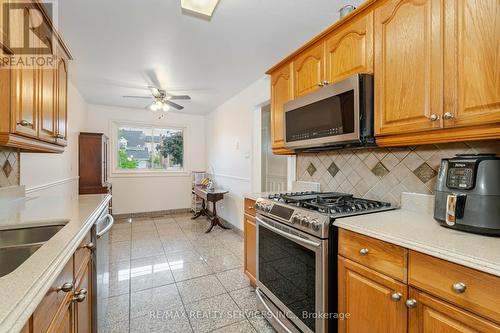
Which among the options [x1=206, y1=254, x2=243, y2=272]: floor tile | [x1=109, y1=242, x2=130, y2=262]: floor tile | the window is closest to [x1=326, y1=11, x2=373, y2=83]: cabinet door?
[x1=206, y1=254, x2=243, y2=272]: floor tile

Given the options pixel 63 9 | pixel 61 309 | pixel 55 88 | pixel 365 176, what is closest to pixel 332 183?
pixel 365 176

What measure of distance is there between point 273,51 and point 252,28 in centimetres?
49

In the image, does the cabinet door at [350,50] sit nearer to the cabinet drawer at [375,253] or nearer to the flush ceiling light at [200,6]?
the flush ceiling light at [200,6]

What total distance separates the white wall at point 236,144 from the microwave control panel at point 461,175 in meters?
2.35

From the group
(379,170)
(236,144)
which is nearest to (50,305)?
(379,170)

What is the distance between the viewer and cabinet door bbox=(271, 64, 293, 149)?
7.10ft

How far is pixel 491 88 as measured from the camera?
3.21 ft

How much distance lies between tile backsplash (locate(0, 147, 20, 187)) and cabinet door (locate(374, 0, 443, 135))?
2.68 meters

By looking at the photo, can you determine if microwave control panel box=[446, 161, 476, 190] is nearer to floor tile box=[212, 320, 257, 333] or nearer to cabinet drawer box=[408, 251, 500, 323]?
cabinet drawer box=[408, 251, 500, 323]

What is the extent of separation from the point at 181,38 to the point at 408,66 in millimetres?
1980

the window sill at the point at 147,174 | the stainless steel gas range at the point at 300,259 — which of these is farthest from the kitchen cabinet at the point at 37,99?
the window sill at the point at 147,174

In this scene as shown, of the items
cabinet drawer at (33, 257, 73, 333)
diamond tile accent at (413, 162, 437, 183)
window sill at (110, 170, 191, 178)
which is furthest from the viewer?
window sill at (110, 170, 191, 178)

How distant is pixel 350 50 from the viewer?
1.56 m

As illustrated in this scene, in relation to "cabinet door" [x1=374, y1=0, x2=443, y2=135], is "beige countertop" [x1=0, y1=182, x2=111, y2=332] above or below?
below
